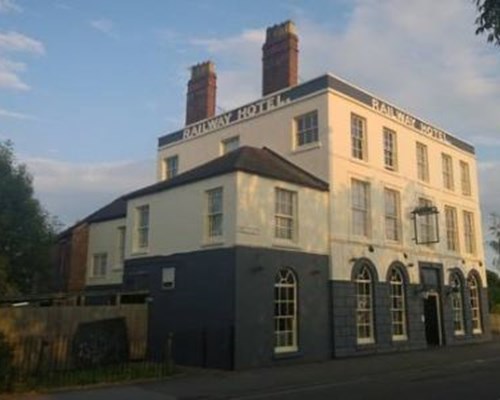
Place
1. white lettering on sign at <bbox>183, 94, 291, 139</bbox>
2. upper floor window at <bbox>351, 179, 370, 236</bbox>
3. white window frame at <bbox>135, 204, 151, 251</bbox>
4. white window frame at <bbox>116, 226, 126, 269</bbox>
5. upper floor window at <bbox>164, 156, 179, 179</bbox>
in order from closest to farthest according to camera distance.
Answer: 1. white window frame at <bbox>135, 204, 151, 251</bbox>
2. upper floor window at <bbox>351, 179, 370, 236</bbox>
3. white lettering on sign at <bbox>183, 94, 291, 139</bbox>
4. white window frame at <bbox>116, 226, 126, 269</bbox>
5. upper floor window at <bbox>164, 156, 179, 179</bbox>

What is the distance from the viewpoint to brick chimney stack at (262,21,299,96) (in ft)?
94.3

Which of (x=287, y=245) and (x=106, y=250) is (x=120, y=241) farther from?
(x=287, y=245)

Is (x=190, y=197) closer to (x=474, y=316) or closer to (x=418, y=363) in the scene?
(x=418, y=363)

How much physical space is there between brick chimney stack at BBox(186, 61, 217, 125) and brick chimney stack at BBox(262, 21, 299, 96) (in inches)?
182

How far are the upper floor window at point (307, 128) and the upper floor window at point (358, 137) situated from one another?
1.88 meters

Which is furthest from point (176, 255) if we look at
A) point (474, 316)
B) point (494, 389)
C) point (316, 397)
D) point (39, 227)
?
point (474, 316)

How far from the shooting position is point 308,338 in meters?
23.0

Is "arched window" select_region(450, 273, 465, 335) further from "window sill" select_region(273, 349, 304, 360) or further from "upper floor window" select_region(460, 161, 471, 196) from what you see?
"window sill" select_region(273, 349, 304, 360)

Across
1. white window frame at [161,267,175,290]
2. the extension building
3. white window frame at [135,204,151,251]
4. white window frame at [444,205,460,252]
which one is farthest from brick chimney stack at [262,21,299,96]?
white window frame at [444,205,460,252]

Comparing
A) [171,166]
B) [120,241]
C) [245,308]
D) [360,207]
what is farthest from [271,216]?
[171,166]

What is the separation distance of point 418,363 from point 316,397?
30.0ft

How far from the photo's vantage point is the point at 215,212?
22.7m

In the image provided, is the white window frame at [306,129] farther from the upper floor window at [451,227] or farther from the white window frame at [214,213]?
the upper floor window at [451,227]

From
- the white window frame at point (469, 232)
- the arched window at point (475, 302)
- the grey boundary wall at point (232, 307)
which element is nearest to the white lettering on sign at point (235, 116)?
the grey boundary wall at point (232, 307)
